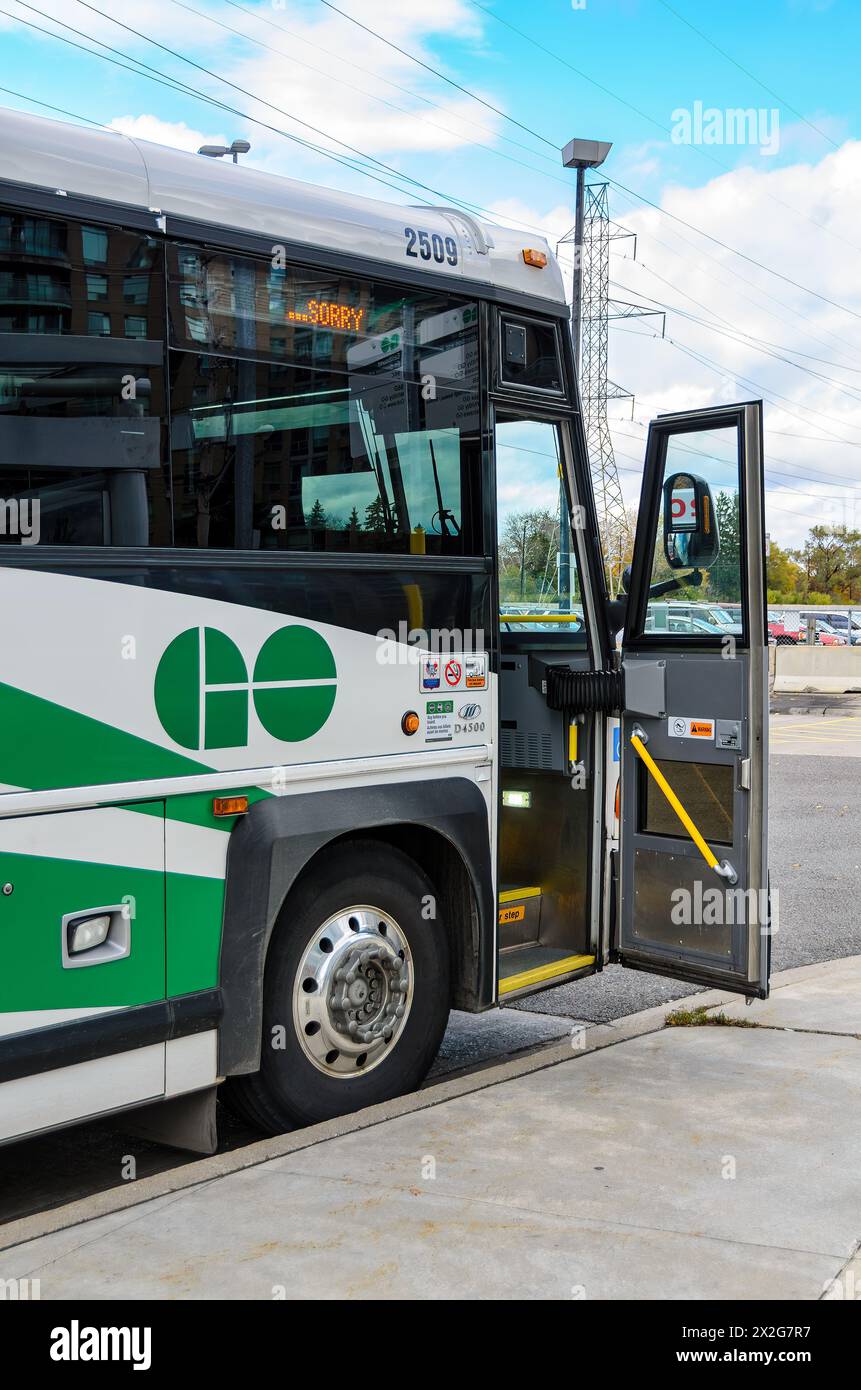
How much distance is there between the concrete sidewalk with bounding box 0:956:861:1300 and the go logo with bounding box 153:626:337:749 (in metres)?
1.40

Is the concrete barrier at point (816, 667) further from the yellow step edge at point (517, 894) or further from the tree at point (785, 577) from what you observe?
the tree at point (785, 577)

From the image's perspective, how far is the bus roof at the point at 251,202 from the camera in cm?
431

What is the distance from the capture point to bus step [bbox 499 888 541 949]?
6.37 m

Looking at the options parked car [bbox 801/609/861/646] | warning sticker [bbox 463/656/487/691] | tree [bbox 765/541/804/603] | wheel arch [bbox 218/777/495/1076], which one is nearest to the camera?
wheel arch [bbox 218/777/495/1076]

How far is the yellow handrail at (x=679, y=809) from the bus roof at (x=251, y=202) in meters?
1.94

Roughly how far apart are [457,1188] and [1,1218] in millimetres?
1501

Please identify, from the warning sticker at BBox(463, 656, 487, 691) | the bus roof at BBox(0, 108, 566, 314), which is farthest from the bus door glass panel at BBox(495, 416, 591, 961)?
the bus roof at BBox(0, 108, 566, 314)

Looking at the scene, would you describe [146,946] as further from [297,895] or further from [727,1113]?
[727,1113]

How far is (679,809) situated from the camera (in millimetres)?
6133

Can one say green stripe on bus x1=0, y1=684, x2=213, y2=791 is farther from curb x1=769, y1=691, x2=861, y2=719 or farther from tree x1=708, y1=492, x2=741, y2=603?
curb x1=769, y1=691, x2=861, y2=719

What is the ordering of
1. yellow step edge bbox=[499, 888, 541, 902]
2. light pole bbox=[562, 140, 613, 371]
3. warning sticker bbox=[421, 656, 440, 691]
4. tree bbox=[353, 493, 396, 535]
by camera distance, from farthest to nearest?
light pole bbox=[562, 140, 613, 371] < yellow step edge bbox=[499, 888, 541, 902] < warning sticker bbox=[421, 656, 440, 691] < tree bbox=[353, 493, 396, 535]

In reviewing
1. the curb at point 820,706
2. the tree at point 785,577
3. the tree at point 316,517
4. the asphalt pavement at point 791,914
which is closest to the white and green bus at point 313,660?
the tree at point 316,517

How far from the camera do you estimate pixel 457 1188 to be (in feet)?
14.8
